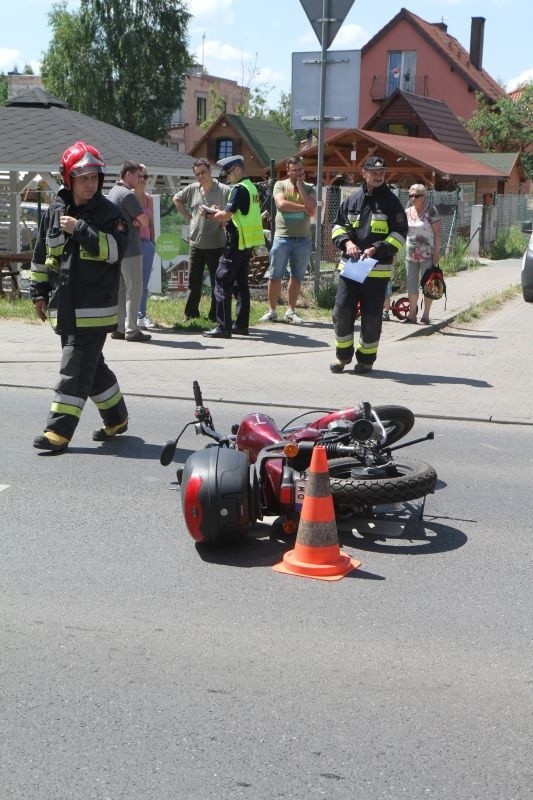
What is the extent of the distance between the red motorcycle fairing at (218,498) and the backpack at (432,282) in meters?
8.61

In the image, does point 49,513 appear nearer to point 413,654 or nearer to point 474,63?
point 413,654

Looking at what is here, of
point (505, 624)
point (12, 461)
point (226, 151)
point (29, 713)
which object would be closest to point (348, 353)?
point (12, 461)

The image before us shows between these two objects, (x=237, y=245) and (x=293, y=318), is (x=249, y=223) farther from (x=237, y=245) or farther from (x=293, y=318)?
(x=293, y=318)

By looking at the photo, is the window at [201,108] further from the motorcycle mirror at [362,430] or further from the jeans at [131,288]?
the motorcycle mirror at [362,430]

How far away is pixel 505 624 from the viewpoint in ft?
14.3

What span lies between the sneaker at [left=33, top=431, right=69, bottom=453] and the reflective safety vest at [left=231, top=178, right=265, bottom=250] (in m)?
5.17

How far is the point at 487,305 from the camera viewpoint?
53.5ft

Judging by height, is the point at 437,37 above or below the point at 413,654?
above

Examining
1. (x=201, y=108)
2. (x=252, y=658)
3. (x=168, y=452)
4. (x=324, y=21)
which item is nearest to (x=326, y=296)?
(x=324, y=21)

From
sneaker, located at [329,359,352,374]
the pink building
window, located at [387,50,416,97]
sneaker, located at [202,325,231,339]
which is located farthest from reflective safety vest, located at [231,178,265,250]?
window, located at [387,50,416,97]

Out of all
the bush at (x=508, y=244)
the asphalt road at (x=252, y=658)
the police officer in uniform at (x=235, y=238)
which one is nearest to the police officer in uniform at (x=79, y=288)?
the asphalt road at (x=252, y=658)

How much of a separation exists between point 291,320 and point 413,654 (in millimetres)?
9330

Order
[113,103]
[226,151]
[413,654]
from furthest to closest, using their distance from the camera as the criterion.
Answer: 1. [113,103]
2. [226,151]
3. [413,654]

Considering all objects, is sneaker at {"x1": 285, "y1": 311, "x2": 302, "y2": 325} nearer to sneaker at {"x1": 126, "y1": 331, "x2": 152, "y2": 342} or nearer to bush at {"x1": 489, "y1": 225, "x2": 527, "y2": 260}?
sneaker at {"x1": 126, "y1": 331, "x2": 152, "y2": 342}
